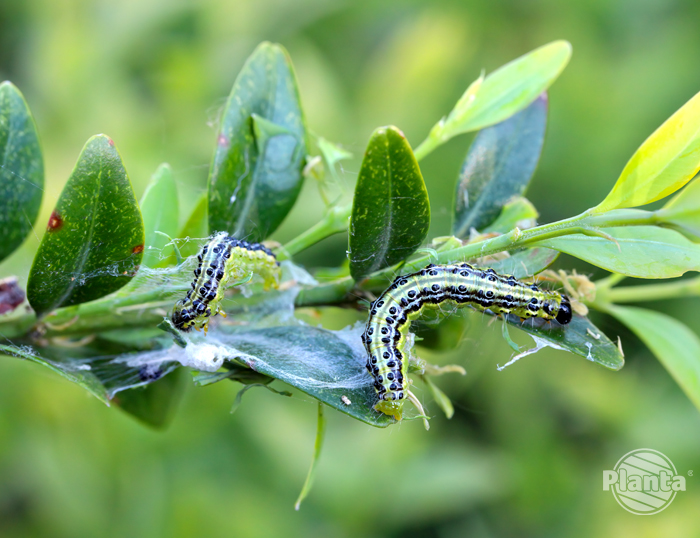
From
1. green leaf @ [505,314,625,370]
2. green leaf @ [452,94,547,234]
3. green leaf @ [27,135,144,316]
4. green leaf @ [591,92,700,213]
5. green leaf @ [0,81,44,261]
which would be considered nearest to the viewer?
green leaf @ [591,92,700,213]

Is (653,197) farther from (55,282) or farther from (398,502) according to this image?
(398,502)

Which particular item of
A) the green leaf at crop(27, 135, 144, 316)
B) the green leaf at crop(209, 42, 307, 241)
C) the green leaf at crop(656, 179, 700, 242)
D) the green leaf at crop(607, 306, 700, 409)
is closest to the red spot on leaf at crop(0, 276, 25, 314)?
the green leaf at crop(27, 135, 144, 316)

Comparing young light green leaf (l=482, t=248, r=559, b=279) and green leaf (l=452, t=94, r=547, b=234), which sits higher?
green leaf (l=452, t=94, r=547, b=234)

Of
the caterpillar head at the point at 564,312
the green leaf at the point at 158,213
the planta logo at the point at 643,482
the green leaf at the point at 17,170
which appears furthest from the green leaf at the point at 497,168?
the planta logo at the point at 643,482

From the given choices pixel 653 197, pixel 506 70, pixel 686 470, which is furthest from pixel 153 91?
pixel 686 470

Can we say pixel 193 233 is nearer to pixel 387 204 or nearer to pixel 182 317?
pixel 182 317

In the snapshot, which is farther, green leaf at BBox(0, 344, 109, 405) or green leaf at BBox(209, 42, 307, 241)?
green leaf at BBox(209, 42, 307, 241)

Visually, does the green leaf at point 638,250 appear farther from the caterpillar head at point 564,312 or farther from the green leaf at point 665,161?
the caterpillar head at point 564,312

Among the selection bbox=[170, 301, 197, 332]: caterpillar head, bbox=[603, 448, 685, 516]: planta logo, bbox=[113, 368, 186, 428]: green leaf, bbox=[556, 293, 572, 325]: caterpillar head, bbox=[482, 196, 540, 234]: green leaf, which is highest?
bbox=[482, 196, 540, 234]: green leaf

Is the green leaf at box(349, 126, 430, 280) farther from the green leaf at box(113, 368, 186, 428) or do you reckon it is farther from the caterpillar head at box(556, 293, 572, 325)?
the green leaf at box(113, 368, 186, 428)
